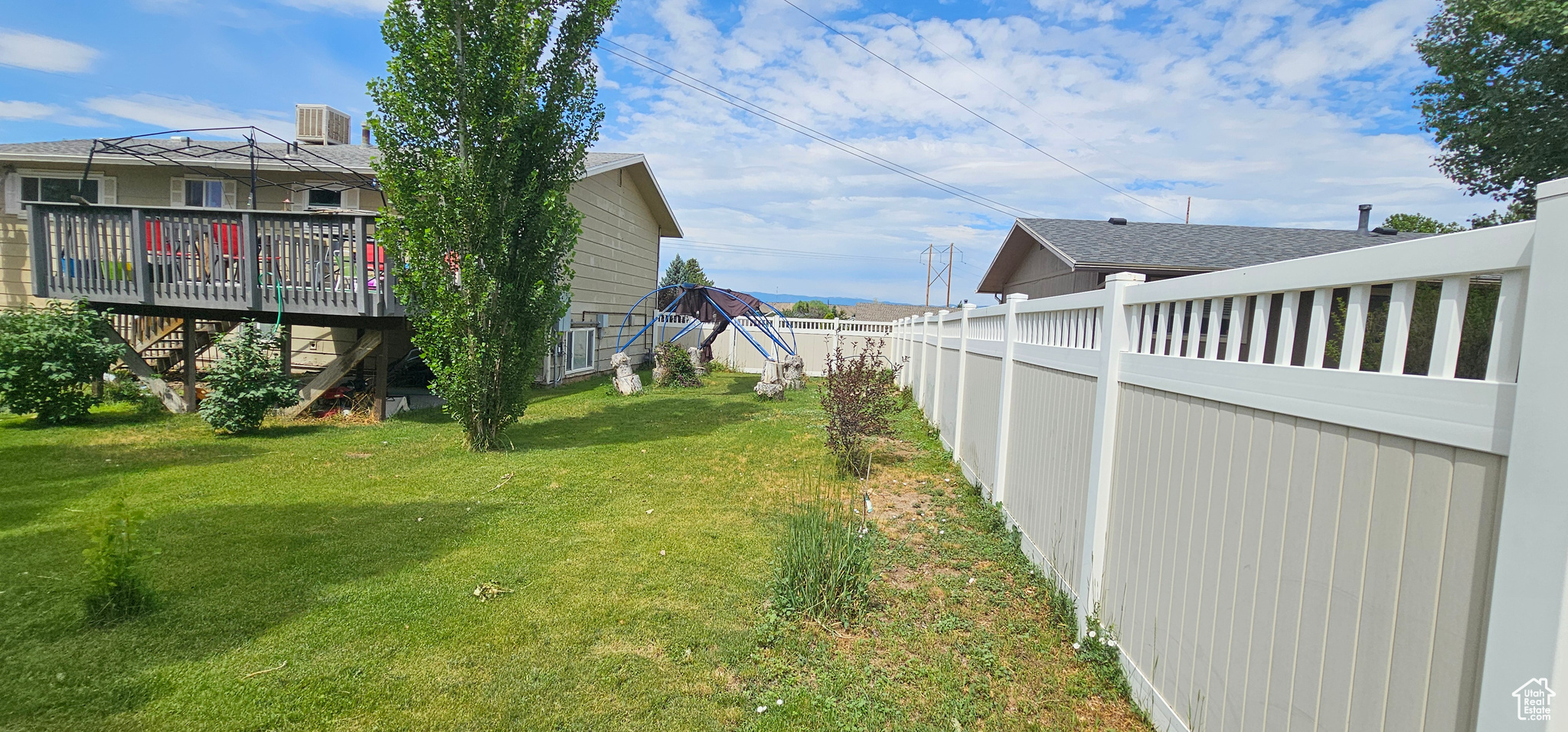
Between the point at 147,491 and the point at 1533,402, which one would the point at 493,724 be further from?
the point at 147,491

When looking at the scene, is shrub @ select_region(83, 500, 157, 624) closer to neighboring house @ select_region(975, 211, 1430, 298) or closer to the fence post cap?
the fence post cap

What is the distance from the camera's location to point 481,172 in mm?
7016

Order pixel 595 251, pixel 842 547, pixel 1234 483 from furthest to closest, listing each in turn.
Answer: pixel 595 251 < pixel 842 547 < pixel 1234 483

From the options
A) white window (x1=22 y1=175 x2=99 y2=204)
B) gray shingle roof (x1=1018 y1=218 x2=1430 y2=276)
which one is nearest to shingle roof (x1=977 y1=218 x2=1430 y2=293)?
gray shingle roof (x1=1018 y1=218 x2=1430 y2=276)

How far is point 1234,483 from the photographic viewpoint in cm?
203

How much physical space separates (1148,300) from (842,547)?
71.4 inches

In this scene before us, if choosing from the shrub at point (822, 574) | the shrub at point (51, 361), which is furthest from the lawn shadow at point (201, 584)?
the shrub at point (51, 361)

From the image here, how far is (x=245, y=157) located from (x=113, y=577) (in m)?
9.90

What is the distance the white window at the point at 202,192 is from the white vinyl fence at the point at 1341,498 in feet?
46.2

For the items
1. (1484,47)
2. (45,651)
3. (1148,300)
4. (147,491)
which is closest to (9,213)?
(147,491)

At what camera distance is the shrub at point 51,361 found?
7.60 metres

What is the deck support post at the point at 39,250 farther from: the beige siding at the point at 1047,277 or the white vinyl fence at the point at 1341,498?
the beige siding at the point at 1047,277

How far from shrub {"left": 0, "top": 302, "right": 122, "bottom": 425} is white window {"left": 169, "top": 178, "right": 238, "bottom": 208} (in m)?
4.21

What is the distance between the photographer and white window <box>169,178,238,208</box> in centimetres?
1176
